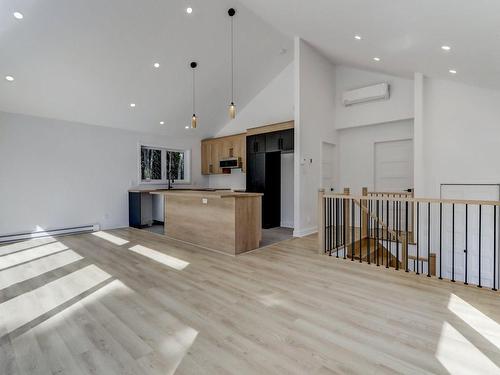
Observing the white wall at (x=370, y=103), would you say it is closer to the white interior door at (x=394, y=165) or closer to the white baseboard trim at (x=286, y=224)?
the white interior door at (x=394, y=165)

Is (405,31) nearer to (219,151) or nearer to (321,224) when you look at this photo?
(321,224)

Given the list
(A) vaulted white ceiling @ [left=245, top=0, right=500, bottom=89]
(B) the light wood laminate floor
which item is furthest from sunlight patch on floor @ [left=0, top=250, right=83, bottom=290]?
(A) vaulted white ceiling @ [left=245, top=0, right=500, bottom=89]

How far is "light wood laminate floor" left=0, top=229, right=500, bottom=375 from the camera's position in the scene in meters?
1.82

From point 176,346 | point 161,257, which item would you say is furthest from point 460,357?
point 161,257

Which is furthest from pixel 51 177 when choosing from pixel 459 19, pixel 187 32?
pixel 459 19

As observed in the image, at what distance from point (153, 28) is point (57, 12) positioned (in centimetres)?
136

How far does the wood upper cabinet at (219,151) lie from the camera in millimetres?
7327

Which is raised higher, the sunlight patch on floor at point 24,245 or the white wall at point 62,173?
the white wall at point 62,173

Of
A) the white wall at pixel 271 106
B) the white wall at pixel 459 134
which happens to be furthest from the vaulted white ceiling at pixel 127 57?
the white wall at pixel 459 134

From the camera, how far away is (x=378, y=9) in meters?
3.16

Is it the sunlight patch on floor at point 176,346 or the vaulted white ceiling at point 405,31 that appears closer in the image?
the sunlight patch on floor at point 176,346

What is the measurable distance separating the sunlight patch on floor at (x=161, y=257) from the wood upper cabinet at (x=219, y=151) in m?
3.49

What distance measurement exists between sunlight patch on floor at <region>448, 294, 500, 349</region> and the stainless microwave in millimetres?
5497

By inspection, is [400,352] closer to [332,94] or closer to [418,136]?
[418,136]
